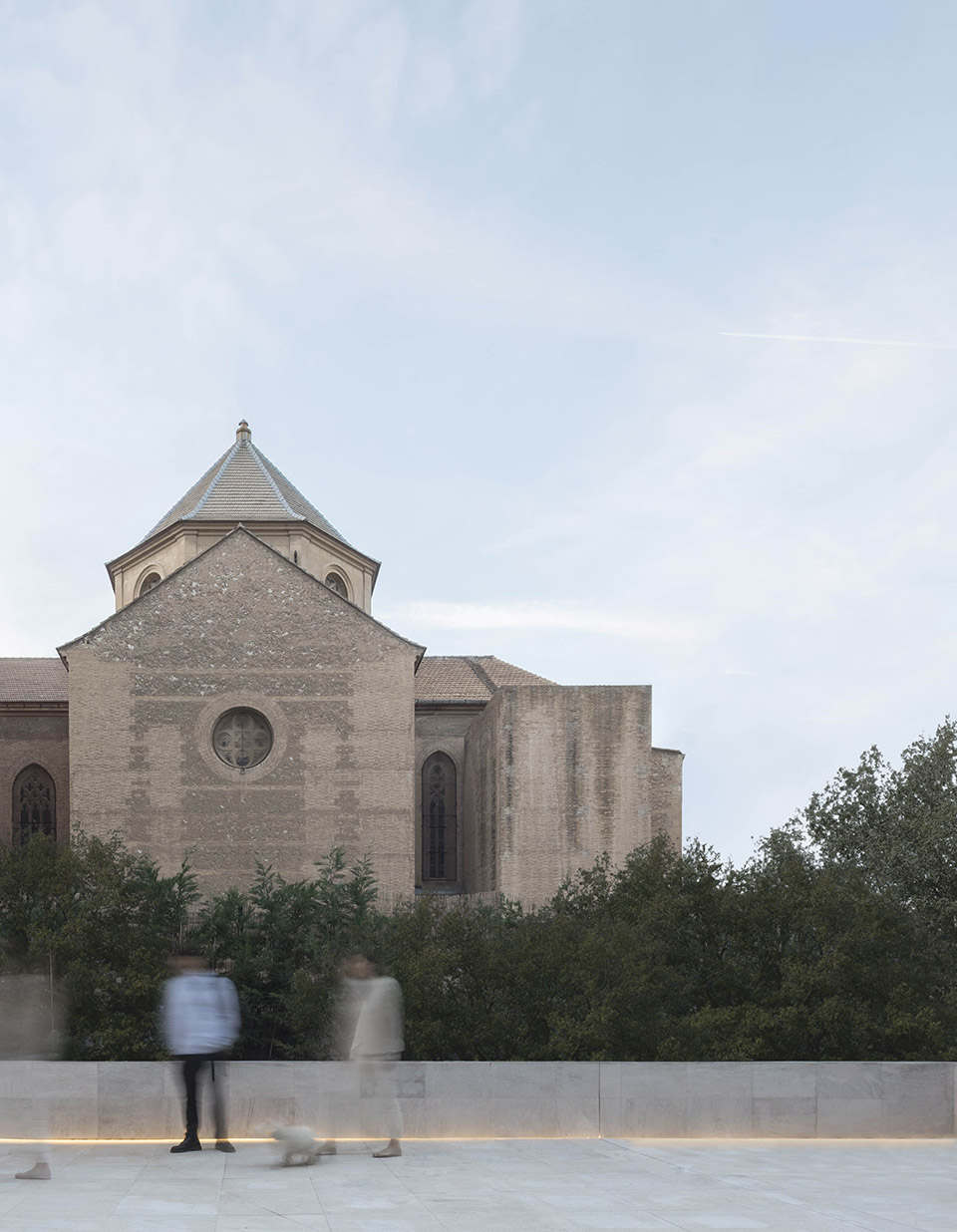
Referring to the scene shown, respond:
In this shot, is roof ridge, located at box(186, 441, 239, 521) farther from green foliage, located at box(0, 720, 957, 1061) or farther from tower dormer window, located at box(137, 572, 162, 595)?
green foliage, located at box(0, 720, 957, 1061)

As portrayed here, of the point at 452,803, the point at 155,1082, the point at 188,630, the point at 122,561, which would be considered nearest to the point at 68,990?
the point at 155,1082

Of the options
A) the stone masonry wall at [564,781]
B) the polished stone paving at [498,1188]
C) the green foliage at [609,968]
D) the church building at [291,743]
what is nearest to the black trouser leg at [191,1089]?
the polished stone paving at [498,1188]

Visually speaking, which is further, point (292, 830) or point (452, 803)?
point (452, 803)

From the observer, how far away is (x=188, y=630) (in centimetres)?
3158

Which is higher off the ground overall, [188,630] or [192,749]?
[188,630]

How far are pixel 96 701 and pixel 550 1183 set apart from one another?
23.2m

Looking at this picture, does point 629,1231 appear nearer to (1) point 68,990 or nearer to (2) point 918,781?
(1) point 68,990

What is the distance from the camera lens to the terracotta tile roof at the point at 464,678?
3803 cm

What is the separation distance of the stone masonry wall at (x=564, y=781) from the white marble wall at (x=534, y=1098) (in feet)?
57.0

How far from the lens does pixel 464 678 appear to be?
1567 inches

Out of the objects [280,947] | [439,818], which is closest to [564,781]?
[439,818]

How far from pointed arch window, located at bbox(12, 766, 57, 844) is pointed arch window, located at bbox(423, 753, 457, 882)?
988 centimetres

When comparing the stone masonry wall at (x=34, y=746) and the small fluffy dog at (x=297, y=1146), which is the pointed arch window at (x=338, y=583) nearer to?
the stone masonry wall at (x=34, y=746)

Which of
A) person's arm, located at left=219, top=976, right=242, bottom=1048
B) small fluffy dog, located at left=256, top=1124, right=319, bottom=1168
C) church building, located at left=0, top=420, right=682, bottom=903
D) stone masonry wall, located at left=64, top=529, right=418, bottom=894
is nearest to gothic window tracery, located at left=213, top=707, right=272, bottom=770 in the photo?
church building, located at left=0, top=420, right=682, bottom=903
